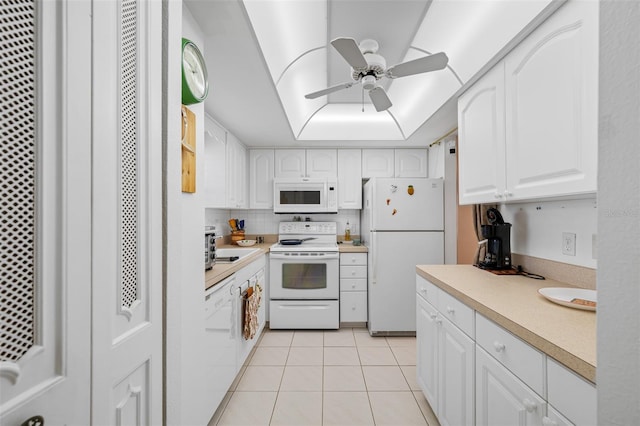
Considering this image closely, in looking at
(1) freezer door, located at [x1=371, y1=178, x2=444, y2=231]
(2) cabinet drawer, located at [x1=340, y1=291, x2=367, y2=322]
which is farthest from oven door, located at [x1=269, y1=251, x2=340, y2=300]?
(1) freezer door, located at [x1=371, y1=178, x2=444, y2=231]

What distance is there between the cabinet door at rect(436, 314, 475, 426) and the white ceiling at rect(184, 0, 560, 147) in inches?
59.7

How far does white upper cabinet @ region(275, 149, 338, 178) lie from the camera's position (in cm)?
351

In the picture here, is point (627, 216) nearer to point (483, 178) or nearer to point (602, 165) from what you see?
point (602, 165)

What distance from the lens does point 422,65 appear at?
1.53 metres

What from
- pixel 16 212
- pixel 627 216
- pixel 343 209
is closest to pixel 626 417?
pixel 627 216

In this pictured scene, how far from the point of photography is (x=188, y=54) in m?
1.11

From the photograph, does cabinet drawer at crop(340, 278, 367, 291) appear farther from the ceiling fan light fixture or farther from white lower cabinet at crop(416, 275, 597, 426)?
the ceiling fan light fixture

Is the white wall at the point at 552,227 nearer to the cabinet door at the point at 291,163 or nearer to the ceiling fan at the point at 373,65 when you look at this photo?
the ceiling fan at the point at 373,65

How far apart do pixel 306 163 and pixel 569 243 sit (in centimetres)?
269

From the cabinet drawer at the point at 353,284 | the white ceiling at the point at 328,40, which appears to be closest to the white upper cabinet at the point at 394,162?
the white ceiling at the point at 328,40

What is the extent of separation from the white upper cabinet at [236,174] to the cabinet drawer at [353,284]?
149 centimetres

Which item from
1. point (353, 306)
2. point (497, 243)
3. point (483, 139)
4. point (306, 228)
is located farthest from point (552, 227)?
point (306, 228)

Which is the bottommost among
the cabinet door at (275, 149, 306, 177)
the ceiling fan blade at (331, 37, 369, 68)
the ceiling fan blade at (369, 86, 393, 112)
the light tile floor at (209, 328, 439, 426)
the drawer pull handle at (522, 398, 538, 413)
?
the light tile floor at (209, 328, 439, 426)

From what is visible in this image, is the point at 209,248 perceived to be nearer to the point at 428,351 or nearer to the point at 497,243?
the point at 428,351
